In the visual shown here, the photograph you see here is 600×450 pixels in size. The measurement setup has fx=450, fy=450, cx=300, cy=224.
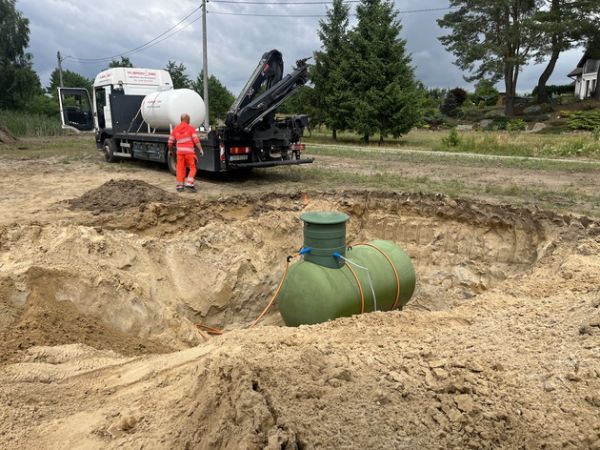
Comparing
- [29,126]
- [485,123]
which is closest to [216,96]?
[29,126]

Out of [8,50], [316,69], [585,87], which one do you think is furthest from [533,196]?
[585,87]

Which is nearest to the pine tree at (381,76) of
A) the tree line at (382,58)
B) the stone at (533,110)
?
the tree line at (382,58)

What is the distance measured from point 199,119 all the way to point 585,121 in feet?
89.3

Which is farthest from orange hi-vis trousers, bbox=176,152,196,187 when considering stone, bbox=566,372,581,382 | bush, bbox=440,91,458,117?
bush, bbox=440,91,458,117

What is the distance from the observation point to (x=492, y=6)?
32750mm

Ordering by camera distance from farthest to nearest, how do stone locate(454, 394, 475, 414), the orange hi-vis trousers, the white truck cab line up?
the white truck cab, the orange hi-vis trousers, stone locate(454, 394, 475, 414)

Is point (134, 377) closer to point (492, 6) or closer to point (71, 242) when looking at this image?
point (71, 242)

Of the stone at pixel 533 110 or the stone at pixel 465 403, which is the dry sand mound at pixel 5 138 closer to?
the stone at pixel 465 403

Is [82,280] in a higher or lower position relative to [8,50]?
lower

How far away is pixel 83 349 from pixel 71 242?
6.71 feet

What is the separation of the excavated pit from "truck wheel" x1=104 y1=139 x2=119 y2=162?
619 centimetres

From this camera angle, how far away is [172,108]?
12.3m

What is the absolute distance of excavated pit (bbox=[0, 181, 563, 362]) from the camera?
4.82 metres

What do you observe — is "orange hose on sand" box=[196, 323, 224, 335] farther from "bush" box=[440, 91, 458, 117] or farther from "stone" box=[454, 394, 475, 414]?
"bush" box=[440, 91, 458, 117]
